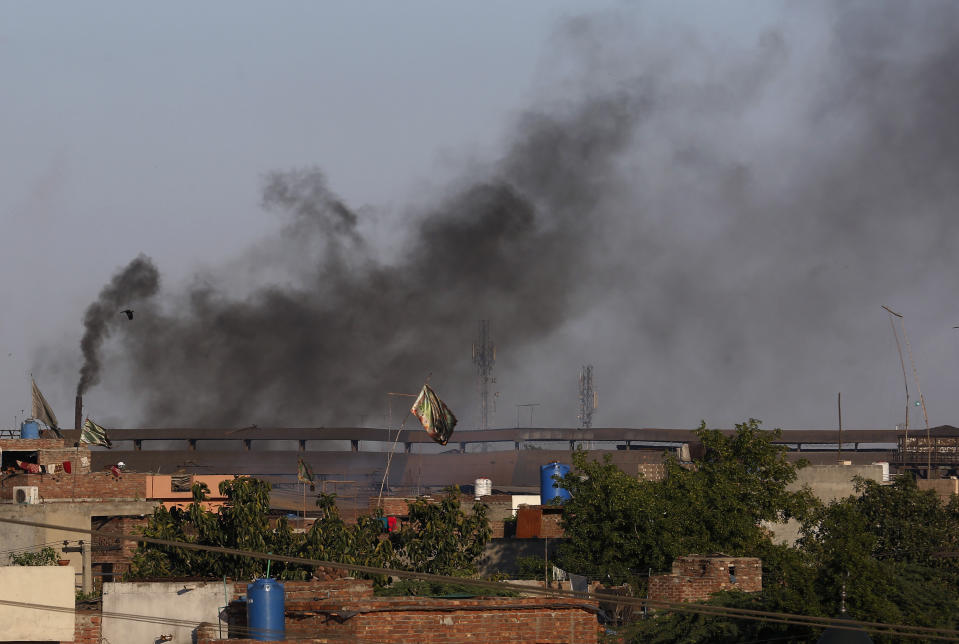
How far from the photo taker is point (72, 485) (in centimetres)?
4466

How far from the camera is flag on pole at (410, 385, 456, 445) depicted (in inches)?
1581

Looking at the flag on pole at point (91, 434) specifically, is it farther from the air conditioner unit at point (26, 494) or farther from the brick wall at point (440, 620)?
the brick wall at point (440, 620)

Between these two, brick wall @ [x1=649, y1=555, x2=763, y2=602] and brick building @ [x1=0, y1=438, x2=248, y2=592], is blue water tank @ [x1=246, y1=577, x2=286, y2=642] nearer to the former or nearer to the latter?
brick wall @ [x1=649, y1=555, x2=763, y2=602]

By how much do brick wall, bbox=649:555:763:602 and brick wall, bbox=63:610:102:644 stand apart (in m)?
11.8

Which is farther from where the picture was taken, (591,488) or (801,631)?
(591,488)

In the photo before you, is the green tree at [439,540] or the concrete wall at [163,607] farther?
the green tree at [439,540]

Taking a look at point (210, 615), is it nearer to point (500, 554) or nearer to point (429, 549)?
point (429, 549)

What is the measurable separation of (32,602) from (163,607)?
3.37 m

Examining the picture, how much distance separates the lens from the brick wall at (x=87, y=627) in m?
23.8

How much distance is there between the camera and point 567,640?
21.1 meters

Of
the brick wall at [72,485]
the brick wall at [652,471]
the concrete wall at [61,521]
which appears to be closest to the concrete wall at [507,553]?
the concrete wall at [61,521]

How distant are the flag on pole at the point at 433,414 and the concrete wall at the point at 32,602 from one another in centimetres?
1665

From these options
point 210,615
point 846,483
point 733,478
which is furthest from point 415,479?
point 210,615

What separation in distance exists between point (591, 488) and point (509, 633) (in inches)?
779
